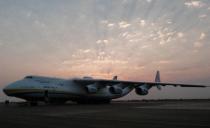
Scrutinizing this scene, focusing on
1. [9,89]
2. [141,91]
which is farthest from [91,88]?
[9,89]

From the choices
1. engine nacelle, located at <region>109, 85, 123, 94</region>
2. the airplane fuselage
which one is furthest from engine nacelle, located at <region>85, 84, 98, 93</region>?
engine nacelle, located at <region>109, 85, 123, 94</region>

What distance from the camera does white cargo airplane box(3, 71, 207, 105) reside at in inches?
1332

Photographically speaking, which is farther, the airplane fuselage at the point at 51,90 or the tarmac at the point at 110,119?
the airplane fuselage at the point at 51,90

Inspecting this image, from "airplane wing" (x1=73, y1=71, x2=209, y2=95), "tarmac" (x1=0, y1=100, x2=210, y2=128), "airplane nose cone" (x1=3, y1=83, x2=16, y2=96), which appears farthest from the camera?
"airplane wing" (x1=73, y1=71, x2=209, y2=95)

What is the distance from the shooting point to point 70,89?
38.8 metres

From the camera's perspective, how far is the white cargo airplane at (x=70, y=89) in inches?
1332

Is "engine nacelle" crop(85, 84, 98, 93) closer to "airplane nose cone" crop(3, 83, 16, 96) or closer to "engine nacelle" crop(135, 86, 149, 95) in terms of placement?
"engine nacelle" crop(135, 86, 149, 95)

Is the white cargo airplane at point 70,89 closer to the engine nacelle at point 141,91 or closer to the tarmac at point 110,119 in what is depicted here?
the engine nacelle at point 141,91

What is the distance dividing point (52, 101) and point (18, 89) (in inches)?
285

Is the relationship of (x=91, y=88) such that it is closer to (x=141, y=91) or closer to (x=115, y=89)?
(x=115, y=89)

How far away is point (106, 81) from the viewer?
130 ft

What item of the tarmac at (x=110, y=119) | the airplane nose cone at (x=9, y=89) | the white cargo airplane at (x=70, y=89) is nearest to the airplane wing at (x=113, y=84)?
the white cargo airplane at (x=70, y=89)

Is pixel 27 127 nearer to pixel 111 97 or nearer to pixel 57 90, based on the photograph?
pixel 57 90

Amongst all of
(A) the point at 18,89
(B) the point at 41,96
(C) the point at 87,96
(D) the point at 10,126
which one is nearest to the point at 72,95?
(C) the point at 87,96
